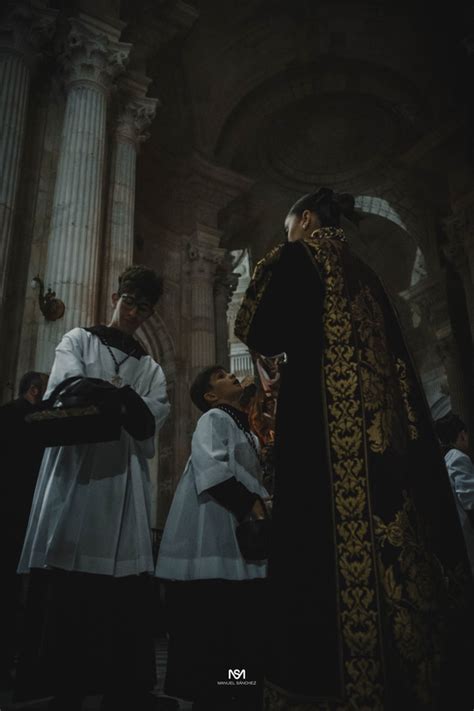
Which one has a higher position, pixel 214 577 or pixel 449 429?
pixel 449 429

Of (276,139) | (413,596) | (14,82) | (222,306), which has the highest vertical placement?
(276,139)

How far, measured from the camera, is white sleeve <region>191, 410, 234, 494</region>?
2.73 metres

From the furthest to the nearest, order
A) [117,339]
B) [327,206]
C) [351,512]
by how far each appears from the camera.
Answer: [117,339] → [327,206] → [351,512]

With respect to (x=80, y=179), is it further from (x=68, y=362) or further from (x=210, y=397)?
(x=68, y=362)

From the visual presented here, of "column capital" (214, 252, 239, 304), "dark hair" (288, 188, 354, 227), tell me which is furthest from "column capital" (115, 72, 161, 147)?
"dark hair" (288, 188, 354, 227)

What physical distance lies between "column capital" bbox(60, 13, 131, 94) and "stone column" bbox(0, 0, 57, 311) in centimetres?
53

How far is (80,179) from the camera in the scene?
764 centimetres

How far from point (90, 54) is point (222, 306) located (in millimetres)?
6910

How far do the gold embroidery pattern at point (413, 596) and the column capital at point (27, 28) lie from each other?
7.91m

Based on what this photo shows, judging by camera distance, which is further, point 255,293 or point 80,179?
point 80,179

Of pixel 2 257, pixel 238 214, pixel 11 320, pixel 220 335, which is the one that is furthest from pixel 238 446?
pixel 238 214

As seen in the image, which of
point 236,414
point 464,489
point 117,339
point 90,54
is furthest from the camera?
point 90,54

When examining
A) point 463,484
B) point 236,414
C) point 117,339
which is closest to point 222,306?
point 463,484

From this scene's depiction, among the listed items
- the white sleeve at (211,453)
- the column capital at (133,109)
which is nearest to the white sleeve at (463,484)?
the white sleeve at (211,453)
